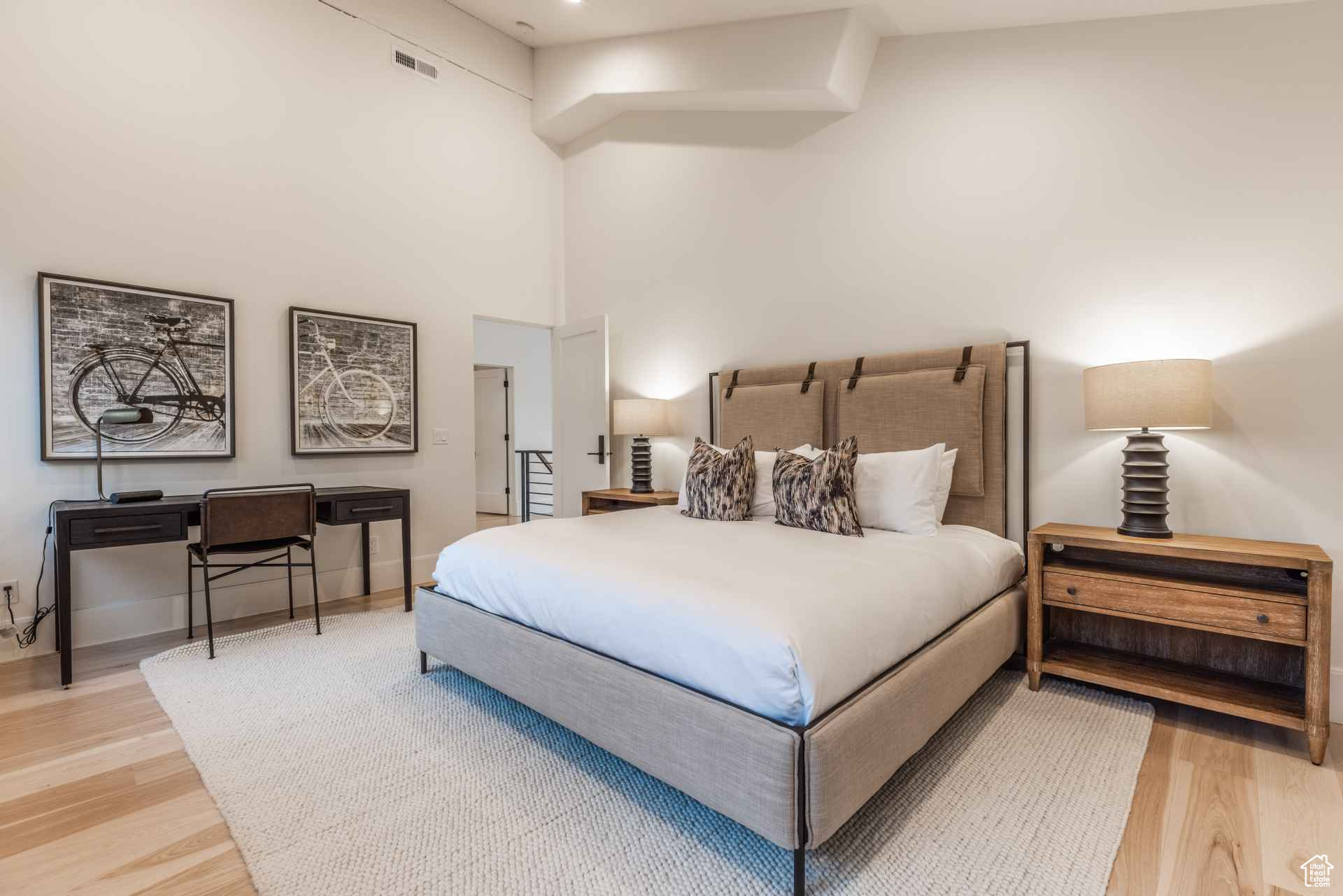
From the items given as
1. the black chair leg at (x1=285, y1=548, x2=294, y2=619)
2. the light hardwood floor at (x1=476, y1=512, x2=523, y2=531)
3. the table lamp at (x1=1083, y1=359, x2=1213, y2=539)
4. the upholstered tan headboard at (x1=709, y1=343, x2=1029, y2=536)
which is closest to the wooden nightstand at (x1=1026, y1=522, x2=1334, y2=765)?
the table lamp at (x1=1083, y1=359, x2=1213, y2=539)

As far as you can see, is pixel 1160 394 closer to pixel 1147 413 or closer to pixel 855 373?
pixel 1147 413

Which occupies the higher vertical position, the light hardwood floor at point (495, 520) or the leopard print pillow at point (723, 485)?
the leopard print pillow at point (723, 485)

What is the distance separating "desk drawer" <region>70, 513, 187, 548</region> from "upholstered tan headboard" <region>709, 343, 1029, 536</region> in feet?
10.1

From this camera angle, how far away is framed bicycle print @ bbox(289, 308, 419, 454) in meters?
3.89

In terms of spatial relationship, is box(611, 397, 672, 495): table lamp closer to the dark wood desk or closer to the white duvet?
the white duvet

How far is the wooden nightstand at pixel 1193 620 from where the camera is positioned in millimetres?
2008

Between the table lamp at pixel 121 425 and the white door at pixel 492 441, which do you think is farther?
the white door at pixel 492 441

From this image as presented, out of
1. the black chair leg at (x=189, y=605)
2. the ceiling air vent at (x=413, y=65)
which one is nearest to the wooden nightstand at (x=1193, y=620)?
the black chair leg at (x=189, y=605)

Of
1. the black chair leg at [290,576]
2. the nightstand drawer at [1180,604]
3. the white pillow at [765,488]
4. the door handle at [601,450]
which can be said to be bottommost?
the black chair leg at [290,576]

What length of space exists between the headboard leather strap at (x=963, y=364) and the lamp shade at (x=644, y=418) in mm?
1955

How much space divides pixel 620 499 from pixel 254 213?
285 cm

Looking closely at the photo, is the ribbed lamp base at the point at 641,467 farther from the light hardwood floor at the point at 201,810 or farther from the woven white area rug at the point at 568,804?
the light hardwood floor at the point at 201,810

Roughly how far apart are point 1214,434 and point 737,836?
251cm

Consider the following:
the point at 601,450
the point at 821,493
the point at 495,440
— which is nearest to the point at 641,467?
the point at 601,450
